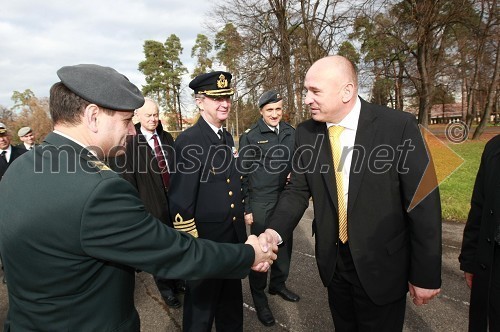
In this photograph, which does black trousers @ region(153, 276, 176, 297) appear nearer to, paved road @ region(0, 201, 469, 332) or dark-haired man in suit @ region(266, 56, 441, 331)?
paved road @ region(0, 201, 469, 332)

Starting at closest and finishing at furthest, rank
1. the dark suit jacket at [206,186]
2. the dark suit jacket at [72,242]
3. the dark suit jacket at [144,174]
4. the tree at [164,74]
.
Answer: the dark suit jacket at [72,242] → the dark suit jacket at [206,186] → the dark suit jacket at [144,174] → the tree at [164,74]

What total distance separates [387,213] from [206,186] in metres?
1.60

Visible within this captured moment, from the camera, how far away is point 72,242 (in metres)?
1.28

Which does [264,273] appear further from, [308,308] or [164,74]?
[164,74]

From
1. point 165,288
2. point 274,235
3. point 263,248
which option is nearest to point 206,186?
point 274,235

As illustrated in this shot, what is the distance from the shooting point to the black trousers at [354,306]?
2160mm

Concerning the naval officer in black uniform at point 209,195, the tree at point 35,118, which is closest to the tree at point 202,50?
the tree at point 35,118

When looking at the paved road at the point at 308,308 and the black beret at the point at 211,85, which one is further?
the paved road at the point at 308,308

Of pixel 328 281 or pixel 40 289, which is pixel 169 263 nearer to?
pixel 40 289

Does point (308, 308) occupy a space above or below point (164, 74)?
below

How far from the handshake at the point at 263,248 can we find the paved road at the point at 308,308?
4.72 feet

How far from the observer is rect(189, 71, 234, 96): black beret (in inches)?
119

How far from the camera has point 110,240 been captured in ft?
4.28

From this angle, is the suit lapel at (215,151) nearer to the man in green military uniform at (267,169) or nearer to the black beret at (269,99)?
the man in green military uniform at (267,169)
